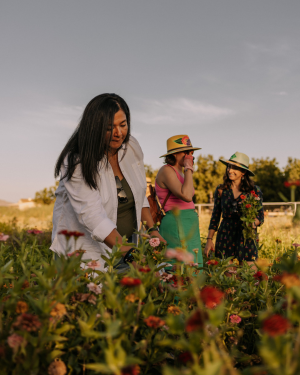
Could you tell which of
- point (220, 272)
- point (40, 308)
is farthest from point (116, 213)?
point (40, 308)

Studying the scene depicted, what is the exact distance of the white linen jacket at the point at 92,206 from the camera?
1973mm

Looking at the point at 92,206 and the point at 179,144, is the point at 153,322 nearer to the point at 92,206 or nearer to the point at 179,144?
the point at 92,206

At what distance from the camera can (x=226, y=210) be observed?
14.0 ft

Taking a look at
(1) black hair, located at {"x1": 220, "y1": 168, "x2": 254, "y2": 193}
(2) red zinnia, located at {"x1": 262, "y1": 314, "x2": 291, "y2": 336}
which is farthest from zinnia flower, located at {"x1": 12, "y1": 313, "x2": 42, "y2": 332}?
(1) black hair, located at {"x1": 220, "y1": 168, "x2": 254, "y2": 193}

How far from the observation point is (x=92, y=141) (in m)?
2.14

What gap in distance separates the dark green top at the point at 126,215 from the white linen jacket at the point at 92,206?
4cm

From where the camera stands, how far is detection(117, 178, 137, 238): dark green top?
249cm

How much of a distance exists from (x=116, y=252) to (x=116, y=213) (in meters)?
0.84

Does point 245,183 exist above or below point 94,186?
above

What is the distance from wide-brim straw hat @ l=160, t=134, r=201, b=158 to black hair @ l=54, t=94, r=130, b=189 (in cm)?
156

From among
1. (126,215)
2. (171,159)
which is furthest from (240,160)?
(126,215)

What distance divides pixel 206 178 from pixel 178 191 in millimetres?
29483

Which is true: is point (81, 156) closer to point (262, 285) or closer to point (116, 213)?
point (116, 213)

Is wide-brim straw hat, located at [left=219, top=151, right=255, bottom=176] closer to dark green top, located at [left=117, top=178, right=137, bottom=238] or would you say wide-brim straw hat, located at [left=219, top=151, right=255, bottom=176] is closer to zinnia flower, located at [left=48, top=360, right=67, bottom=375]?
dark green top, located at [left=117, top=178, right=137, bottom=238]
